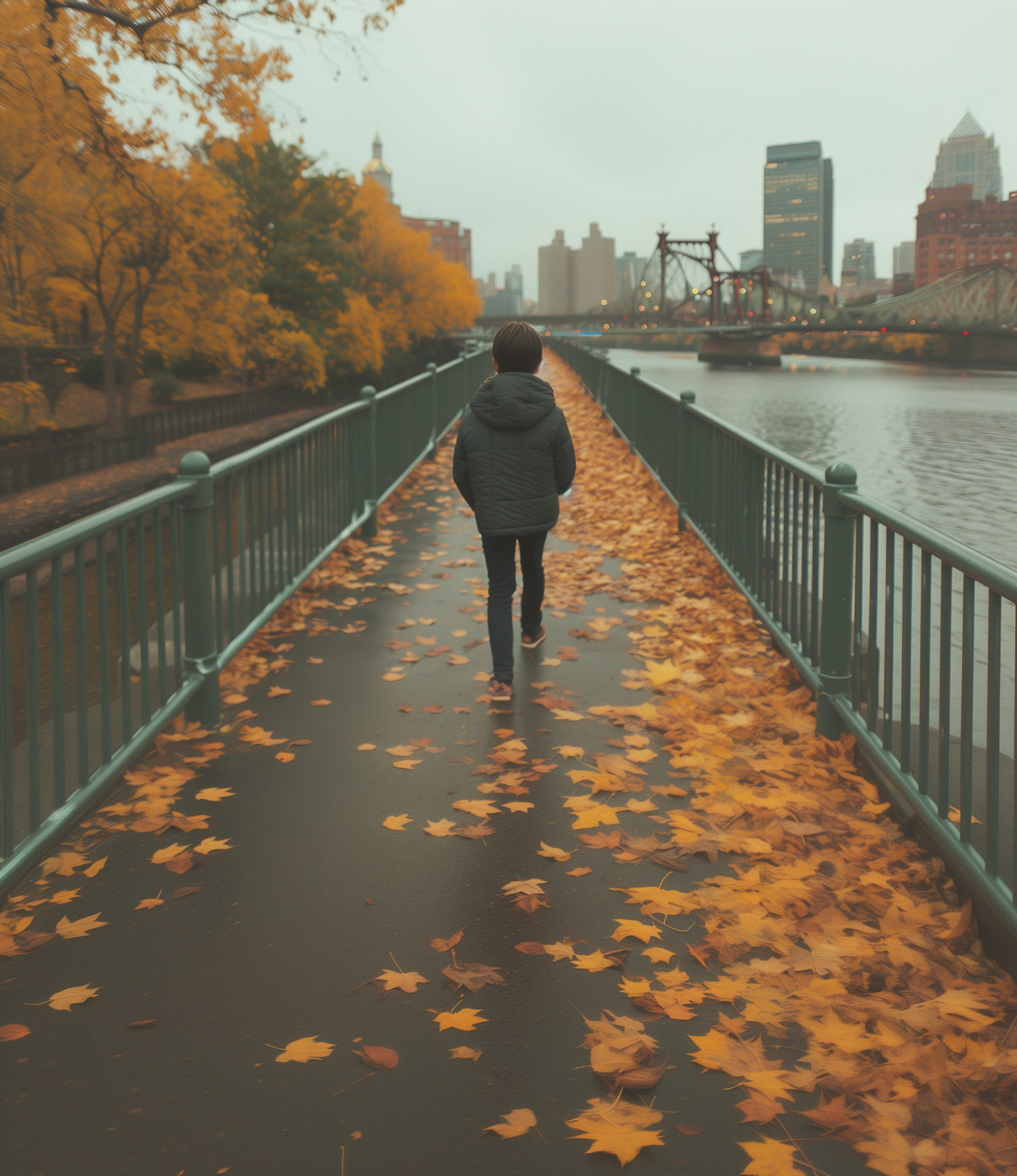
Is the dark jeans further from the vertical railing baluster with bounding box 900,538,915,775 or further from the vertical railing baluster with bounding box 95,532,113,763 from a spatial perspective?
the vertical railing baluster with bounding box 900,538,915,775

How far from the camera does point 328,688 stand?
19.2 ft

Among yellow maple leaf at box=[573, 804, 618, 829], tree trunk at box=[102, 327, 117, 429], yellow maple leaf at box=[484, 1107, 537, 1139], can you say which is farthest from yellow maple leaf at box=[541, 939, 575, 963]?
tree trunk at box=[102, 327, 117, 429]

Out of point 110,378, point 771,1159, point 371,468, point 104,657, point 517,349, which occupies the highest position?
point 110,378

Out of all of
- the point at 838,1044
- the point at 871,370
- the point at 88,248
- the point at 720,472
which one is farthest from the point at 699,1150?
the point at 871,370

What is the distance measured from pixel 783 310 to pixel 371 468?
423 feet

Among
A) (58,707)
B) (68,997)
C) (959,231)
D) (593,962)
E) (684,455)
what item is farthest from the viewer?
(959,231)

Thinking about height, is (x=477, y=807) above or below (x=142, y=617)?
below

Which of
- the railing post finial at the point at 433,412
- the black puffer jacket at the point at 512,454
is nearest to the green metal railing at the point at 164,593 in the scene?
the black puffer jacket at the point at 512,454

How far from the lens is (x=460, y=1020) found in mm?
2943

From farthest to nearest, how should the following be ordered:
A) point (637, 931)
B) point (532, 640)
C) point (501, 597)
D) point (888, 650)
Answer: point (532, 640) < point (501, 597) < point (888, 650) < point (637, 931)

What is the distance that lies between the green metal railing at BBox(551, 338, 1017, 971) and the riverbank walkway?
0.19m

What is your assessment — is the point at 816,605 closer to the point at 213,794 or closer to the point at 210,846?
the point at 213,794

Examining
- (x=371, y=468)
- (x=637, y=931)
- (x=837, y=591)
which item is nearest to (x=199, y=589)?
(x=637, y=931)

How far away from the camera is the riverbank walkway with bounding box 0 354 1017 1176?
2531 millimetres
